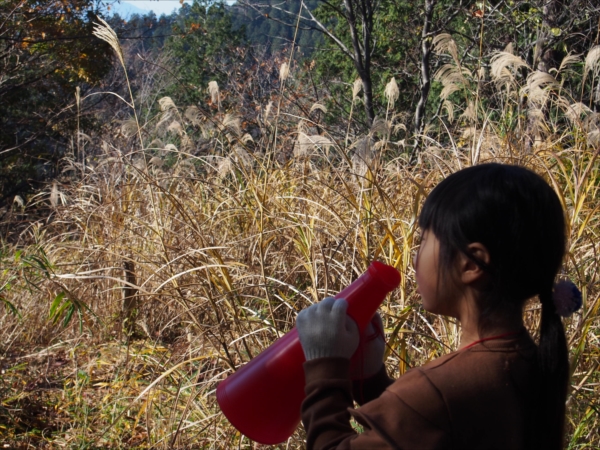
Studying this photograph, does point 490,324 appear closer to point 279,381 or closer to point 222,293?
point 279,381

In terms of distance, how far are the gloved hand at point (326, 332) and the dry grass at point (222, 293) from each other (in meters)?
1.12

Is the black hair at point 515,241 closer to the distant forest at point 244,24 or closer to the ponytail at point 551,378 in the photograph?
the ponytail at point 551,378

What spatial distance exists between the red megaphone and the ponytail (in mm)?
364

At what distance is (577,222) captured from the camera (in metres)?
3.09

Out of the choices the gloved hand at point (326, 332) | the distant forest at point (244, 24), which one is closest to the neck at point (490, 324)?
the gloved hand at point (326, 332)

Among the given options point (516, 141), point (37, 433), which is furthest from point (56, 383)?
point (516, 141)

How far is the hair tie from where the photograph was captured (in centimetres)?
132

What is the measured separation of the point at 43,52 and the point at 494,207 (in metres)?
8.91

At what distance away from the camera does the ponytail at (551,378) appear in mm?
1279

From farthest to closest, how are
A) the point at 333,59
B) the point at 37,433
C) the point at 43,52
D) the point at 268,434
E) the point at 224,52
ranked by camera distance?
the point at 224,52 → the point at 333,59 → the point at 43,52 → the point at 37,433 → the point at 268,434

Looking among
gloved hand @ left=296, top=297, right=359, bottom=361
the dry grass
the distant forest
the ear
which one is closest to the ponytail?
the ear

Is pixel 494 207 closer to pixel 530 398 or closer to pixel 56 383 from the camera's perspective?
pixel 530 398

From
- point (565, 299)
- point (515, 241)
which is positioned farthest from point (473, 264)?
point (565, 299)

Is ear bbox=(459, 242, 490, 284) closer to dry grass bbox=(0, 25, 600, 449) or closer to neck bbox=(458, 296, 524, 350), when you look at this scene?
neck bbox=(458, 296, 524, 350)
